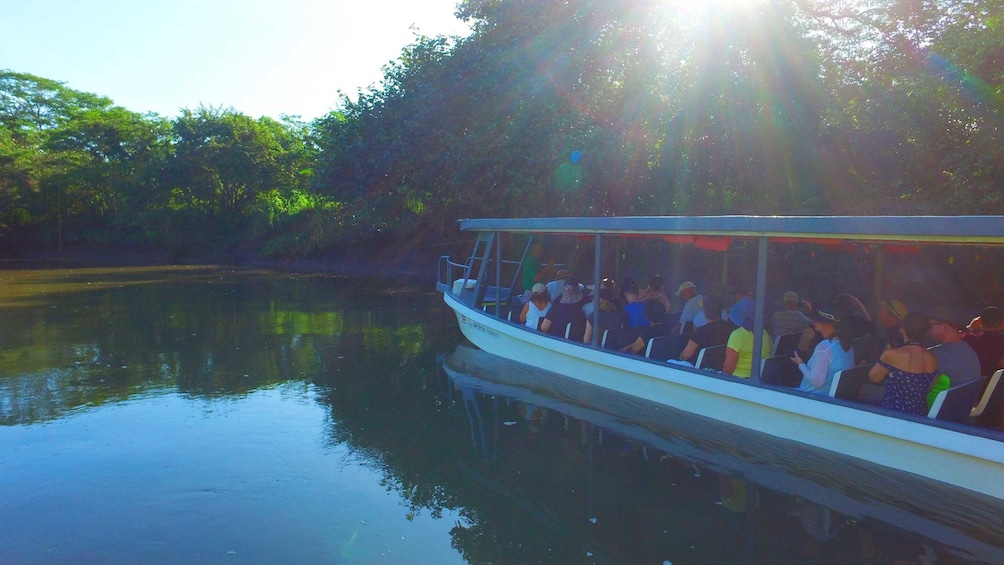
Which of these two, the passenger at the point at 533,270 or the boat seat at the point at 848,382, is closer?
the boat seat at the point at 848,382

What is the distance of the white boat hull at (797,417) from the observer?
233 inches

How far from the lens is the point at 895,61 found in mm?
13891

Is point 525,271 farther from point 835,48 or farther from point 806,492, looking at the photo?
point 835,48

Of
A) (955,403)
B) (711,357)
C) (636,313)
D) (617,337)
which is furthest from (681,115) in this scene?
(955,403)

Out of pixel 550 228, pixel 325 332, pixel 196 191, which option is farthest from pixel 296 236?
pixel 550 228

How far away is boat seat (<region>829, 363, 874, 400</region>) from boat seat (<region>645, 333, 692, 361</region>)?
220 centimetres

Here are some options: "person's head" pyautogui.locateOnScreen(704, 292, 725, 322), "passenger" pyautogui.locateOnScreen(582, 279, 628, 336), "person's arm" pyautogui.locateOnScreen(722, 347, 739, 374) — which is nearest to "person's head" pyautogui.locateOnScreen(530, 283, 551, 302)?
"passenger" pyautogui.locateOnScreen(582, 279, 628, 336)

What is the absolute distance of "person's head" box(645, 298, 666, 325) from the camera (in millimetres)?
10344

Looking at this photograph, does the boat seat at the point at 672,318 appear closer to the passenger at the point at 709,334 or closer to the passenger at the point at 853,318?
the passenger at the point at 709,334

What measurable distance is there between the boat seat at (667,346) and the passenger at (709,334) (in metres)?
0.21

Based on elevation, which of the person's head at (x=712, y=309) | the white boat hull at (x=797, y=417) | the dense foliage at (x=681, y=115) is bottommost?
the white boat hull at (x=797, y=417)

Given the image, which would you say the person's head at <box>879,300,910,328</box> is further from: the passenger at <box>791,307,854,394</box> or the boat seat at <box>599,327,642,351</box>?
the boat seat at <box>599,327,642,351</box>

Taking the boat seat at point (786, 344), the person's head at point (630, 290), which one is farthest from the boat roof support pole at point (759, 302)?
the person's head at point (630, 290)

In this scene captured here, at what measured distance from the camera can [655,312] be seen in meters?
10.4
